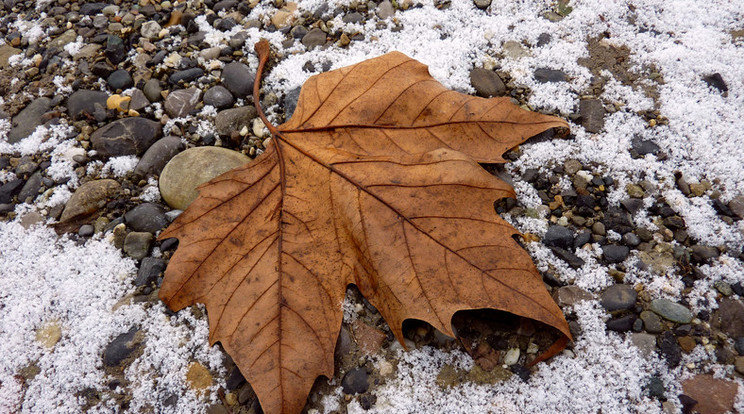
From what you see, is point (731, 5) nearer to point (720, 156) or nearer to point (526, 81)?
point (720, 156)

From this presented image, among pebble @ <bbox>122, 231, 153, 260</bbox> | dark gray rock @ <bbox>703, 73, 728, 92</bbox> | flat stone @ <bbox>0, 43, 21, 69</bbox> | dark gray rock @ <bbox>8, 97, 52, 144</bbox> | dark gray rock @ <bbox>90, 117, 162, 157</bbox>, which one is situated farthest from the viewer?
flat stone @ <bbox>0, 43, 21, 69</bbox>

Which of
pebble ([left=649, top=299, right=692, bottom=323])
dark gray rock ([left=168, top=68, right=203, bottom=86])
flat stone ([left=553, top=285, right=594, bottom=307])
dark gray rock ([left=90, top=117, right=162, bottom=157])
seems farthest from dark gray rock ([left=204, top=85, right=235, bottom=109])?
pebble ([left=649, top=299, right=692, bottom=323])

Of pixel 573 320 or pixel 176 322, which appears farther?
pixel 176 322

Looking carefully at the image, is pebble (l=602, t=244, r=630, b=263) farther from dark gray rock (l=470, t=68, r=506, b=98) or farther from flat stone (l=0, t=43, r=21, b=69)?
flat stone (l=0, t=43, r=21, b=69)

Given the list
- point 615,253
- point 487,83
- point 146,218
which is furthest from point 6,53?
point 615,253

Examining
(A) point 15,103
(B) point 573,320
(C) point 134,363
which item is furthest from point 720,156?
(A) point 15,103

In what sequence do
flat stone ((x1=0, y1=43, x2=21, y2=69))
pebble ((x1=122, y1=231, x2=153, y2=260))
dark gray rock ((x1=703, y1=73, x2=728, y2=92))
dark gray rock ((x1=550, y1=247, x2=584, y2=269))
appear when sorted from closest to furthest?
dark gray rock ((x1=550, y1=247, x2=584, y2=269)) → pebble ((x1=122, y1=231, x2=153, y2=260)) → dark gray rock ((x1=703, y1=73, x2=728, y2=92)) → flat stone ((x1=0, y1=43, x2=21, y2=69))
